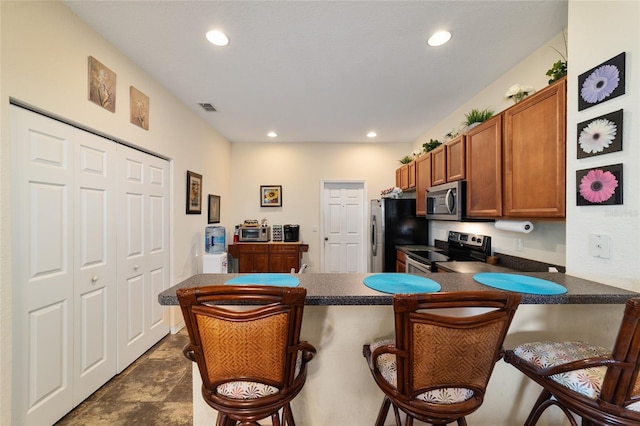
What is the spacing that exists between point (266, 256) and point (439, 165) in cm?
288

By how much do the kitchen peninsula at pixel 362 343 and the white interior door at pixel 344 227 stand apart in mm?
3164

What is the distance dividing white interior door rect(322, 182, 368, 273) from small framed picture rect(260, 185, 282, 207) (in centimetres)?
83

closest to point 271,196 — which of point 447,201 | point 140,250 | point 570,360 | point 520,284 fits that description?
point 140,250

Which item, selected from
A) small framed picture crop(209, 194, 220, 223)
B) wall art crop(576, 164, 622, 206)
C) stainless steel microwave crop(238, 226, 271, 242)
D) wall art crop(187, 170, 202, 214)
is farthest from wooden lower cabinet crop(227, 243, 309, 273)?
wall art crop(576, 164, 622, 206)

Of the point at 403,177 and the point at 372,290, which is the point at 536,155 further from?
the point at 403,177

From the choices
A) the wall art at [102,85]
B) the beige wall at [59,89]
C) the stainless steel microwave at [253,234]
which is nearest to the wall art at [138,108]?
the beige wall at [59,89]

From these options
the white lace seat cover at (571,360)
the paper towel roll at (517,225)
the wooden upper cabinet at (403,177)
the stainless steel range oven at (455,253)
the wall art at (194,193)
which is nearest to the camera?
the white lace seat cover at (571,360)

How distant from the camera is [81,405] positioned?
5.46ft

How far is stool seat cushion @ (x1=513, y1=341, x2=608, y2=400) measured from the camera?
32.0 inches

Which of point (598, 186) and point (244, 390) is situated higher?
point (598, 186)

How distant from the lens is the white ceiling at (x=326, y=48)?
5.02ft

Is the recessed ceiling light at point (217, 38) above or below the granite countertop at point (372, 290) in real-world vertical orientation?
above

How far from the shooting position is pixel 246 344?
807mm

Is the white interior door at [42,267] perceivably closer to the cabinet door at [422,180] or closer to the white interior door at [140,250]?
the white interior door at [140,250]
